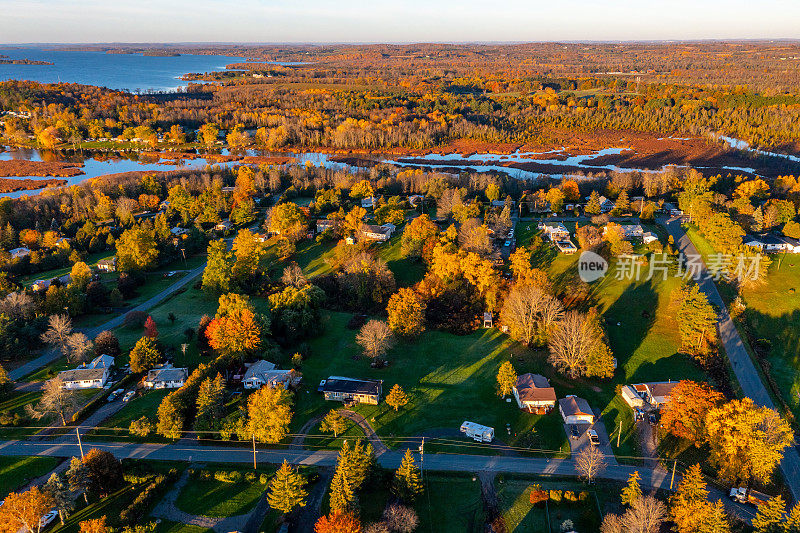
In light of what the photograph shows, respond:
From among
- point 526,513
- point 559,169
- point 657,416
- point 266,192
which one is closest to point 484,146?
point 559,169

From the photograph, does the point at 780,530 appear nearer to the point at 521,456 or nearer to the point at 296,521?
the point at 521,456

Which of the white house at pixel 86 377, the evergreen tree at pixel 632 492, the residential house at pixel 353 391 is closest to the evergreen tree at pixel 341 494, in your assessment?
the residential house at pixel 353 391

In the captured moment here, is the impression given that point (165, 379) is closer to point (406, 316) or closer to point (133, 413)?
point (133, 413)

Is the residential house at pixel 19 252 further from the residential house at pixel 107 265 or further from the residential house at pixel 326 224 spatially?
the residential house at pixel 326 224

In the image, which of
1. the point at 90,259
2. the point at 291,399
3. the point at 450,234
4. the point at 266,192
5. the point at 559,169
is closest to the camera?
the point at 291,399

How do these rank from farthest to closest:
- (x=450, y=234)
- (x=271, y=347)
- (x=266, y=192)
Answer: (x=266, y=192), (x=450, y=234), (x=271, y=347)

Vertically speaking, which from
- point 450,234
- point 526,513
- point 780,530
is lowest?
point 526,513

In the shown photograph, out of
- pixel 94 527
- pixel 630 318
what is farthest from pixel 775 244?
pixel 94 527
